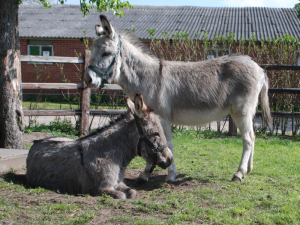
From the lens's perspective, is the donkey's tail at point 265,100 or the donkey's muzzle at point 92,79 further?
the donkey's tail at point 265,100

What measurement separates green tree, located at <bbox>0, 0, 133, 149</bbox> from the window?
50.0 feet

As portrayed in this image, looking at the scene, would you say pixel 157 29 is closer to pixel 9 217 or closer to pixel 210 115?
pixel 210 115

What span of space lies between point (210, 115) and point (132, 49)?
1.80 metres

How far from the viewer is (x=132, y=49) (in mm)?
5625

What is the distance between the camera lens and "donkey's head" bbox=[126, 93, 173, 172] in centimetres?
413

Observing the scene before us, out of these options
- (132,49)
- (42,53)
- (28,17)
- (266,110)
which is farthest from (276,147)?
(28,17)

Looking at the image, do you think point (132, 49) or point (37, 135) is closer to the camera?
point (132, 49)

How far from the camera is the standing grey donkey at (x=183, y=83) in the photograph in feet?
17.3

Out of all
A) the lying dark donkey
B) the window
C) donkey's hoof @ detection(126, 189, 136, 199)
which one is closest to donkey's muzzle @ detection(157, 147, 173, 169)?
the lying dark donkey

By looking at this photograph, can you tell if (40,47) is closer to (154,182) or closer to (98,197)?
(154,182)

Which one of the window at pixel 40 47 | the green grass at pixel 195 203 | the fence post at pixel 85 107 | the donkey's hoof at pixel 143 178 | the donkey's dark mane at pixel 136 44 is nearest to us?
the green grass at pixel 195 203

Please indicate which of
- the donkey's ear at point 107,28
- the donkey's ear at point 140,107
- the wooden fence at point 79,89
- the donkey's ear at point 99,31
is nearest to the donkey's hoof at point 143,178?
the donkey's ear at point 140,107

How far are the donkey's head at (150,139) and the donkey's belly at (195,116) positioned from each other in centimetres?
127

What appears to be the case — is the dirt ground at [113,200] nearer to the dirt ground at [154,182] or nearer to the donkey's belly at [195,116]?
the dirt ground at [154,182]
